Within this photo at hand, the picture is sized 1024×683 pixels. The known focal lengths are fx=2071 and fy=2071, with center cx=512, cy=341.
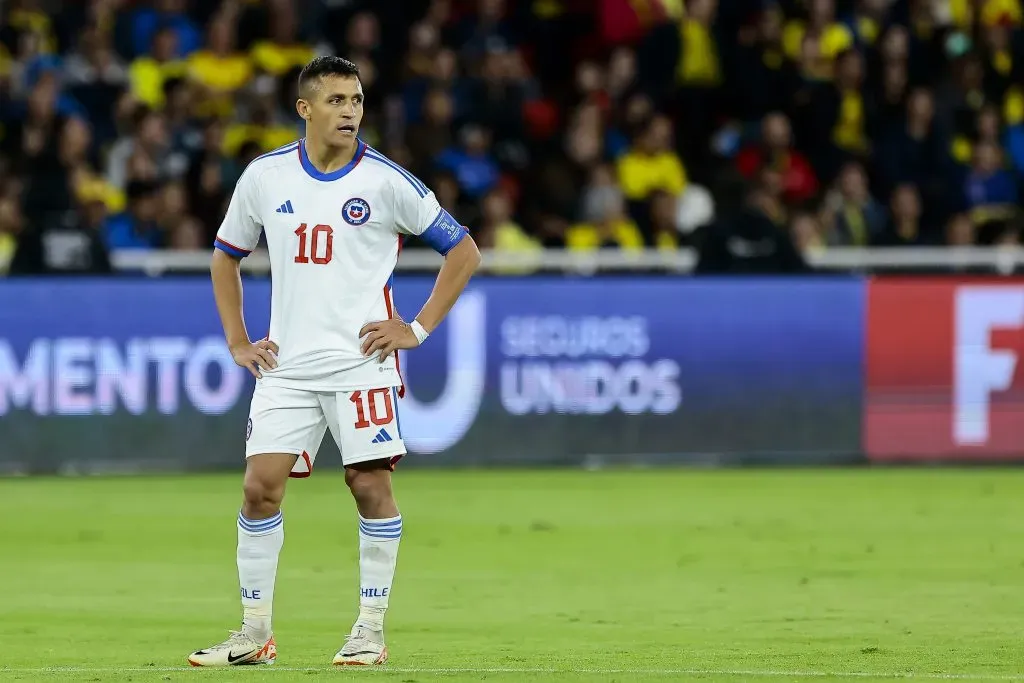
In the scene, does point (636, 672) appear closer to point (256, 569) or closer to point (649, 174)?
point (256, 569)

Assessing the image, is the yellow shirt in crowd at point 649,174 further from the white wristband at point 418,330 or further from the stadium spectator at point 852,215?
the white wristband at point 418,330

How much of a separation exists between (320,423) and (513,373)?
8722 mm

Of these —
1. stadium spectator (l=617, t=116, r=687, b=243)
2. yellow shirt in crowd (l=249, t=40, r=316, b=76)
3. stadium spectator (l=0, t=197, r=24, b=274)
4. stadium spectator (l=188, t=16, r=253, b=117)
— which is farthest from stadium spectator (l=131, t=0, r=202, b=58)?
stadium spectator (l=617, t=116, r=687, b=243)

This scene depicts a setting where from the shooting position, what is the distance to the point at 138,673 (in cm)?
780

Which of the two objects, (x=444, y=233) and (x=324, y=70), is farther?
(x=444, y=233)

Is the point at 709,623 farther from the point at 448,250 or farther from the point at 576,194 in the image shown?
the point at 576,194

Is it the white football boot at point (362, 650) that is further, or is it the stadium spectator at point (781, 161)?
the stadium spectator at point (781, 161)

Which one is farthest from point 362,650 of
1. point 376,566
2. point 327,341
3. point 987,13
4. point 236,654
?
point 987,13

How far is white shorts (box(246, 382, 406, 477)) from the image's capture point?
802cm

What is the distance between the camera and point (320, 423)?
8188 millimetres

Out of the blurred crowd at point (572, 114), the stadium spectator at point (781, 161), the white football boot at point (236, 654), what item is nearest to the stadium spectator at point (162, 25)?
the blurred crowd at point (572, 114)

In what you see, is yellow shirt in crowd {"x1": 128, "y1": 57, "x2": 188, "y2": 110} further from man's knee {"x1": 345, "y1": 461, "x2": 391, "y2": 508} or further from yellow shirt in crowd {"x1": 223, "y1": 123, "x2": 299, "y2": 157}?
man's knee {"x1": 345, "y1": 461, "x2": 391, "y2": 508}

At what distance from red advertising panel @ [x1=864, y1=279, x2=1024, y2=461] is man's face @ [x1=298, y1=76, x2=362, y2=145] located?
10.0 meters

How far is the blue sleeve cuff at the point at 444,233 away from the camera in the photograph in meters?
8.24
